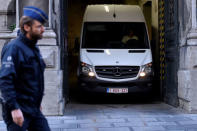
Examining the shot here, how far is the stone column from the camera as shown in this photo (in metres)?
8.23

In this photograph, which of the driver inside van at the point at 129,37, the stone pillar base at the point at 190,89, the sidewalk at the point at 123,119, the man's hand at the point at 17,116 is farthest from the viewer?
the driver inside van at the point at 129,37

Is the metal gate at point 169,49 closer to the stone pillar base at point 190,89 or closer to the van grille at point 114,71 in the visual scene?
the stone pillar base at point 190,89

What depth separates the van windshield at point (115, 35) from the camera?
10383mm

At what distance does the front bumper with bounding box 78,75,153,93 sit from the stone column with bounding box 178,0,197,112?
4.39ft

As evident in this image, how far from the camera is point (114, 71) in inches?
388

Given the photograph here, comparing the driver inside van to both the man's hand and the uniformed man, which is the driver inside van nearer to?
the uniformed man

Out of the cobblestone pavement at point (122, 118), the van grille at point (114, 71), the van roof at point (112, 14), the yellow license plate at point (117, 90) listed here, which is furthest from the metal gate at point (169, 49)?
the yellow license plate at point (117, 90)

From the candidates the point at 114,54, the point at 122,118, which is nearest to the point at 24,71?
the point at 122,118

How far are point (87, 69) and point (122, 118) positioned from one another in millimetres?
2379

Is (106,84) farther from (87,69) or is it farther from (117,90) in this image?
(87,69)

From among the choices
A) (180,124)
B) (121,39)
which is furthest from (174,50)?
(180,124)

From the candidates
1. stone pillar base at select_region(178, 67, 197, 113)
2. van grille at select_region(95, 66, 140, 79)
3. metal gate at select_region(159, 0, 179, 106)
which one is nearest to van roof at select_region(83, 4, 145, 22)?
metal gate at select_region(159, 0, 179, 106)

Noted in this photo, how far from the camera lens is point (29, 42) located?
3529mm

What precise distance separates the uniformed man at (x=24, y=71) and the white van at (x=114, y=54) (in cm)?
625
